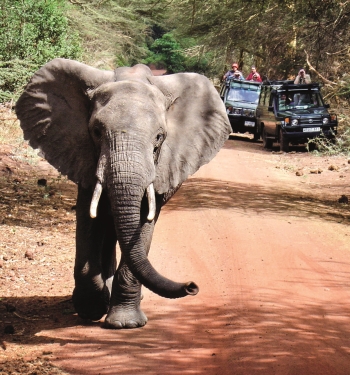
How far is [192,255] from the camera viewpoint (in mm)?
9906

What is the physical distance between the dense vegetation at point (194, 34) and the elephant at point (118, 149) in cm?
691

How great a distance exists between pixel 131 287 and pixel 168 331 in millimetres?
443

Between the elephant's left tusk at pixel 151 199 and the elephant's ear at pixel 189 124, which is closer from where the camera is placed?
the elephant's left tusk at pixel 151 199

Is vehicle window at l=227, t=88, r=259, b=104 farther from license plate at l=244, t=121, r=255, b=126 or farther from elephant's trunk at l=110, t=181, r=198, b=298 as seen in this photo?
elephant's trunk at l=110, t=181, r=198, b=298

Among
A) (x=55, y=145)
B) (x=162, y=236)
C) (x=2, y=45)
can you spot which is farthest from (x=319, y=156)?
(x=55, y=145)

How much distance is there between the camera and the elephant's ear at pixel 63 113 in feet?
22.9

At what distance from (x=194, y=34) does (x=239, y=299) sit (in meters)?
25.3

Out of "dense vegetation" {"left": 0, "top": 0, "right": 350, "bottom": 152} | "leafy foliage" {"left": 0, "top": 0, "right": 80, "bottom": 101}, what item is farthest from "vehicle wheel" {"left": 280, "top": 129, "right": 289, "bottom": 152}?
"leafy foliage" {"left": 0, "top": 0, "right": 80, "bottom": 101}

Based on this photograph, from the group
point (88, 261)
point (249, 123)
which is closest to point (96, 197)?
point (88, 261)

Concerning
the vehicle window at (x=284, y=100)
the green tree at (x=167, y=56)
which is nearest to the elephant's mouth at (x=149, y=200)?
the vehicle window at (x=284, y=100)

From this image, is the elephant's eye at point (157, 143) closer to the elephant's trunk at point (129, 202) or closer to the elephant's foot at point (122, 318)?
the elephant's trunk at point (129, 202)

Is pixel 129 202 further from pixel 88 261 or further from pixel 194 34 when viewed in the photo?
pixel 194 34

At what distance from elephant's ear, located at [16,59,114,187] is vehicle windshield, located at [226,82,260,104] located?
23.4 m

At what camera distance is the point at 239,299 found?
7.88 m
